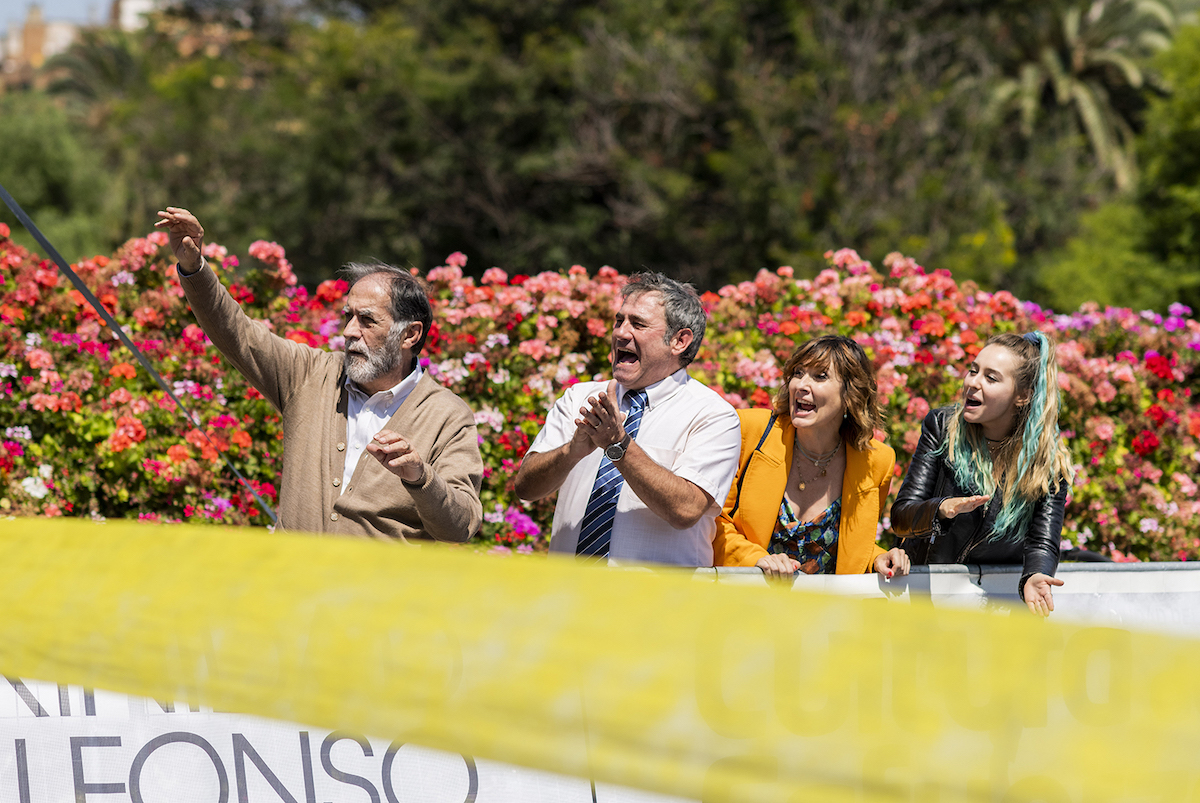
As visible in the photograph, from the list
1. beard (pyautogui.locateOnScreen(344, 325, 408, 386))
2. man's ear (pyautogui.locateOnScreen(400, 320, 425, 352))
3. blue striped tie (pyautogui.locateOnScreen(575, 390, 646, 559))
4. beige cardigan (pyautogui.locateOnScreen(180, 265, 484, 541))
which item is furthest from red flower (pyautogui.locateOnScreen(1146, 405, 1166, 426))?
beard (pyautogui.locateOnScreen(344, 325, 408, 386))

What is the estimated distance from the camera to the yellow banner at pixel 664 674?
3.33 feet

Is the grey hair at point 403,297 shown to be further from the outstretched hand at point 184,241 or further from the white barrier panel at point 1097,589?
the white barrier panel at point 1097,589

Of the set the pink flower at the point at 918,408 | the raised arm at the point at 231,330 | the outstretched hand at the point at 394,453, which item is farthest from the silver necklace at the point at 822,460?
the pink flower at the point at 918,408

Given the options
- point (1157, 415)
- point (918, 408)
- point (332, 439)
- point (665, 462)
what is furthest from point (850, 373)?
point (1157, 415)

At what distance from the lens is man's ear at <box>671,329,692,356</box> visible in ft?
11.5

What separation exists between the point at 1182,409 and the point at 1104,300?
15747 millimetres

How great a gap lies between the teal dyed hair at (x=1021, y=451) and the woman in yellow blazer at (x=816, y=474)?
24 centimetres

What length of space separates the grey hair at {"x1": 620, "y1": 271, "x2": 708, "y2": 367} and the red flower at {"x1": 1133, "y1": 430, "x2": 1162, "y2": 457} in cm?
333

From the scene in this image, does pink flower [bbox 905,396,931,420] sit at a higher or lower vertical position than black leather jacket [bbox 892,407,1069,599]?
higher

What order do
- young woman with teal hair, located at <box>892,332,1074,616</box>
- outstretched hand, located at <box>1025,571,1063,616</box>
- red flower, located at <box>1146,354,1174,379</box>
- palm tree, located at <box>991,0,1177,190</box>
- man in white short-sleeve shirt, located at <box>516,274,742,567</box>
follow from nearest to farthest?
outstretched hand, located at <box>1025,571,1063,616</box> → man in white short-sleeve shirt, located at <box>516,274,742,567</box> → young woman with teal hair, located at <box>892,332,1074,616</box> → red flower, located at <box>1146,354,1174,379</box> → palm tree, located at <box>991,0,1177,190</box>

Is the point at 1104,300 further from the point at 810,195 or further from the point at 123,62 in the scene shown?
the point at 123,62

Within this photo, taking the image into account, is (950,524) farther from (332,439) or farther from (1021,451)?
(332,439)

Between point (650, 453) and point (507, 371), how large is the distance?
205 cm

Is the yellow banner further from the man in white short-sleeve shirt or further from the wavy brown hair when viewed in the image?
the wavy brown hair
